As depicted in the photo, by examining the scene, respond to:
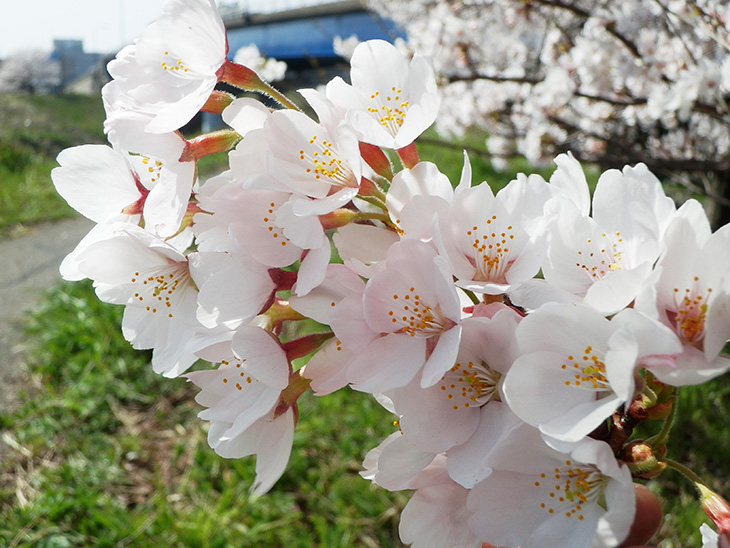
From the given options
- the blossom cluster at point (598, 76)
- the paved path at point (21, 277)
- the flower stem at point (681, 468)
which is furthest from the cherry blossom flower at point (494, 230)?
the paved path at point (21, 277)

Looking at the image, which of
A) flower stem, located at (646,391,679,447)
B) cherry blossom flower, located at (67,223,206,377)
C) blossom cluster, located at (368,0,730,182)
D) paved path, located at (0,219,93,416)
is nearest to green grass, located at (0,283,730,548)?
paved path, located at (0,219,93,416)

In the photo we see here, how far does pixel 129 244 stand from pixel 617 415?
53cm

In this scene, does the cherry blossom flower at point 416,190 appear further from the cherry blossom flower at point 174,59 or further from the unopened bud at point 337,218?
the cherry blossom flower at point 174,59

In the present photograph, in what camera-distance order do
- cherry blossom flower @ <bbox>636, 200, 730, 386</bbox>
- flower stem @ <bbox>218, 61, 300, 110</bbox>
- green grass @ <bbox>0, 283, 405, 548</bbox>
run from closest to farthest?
1. cherry blossom flower @ <bbox>636, 200, 730, 386</bbox>
2. flower stem @ <bbox>218, 61, 300, 110</bbox>
3. green grass @ <bbox>0, 283, 405, 548</bbox>

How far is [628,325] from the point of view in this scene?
44cm

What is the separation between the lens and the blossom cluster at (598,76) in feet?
7.60

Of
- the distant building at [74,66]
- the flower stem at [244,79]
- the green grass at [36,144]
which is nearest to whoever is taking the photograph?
the flower stem at [244,79]

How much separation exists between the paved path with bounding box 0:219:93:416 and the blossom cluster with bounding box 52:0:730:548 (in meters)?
2.57

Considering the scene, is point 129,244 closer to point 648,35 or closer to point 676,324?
point 676,324

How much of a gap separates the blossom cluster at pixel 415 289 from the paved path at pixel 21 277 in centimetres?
257

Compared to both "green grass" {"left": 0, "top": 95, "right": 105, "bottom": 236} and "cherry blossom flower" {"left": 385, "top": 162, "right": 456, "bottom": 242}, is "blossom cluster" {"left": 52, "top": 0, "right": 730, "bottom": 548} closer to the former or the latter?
"cherry blossom flower" {"left": 385, "top": 162, "right": 456, "bottom": 242}

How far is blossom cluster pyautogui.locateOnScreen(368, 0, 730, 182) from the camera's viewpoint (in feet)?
7.60

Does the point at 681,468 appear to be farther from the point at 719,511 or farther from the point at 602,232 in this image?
the point at 602,232

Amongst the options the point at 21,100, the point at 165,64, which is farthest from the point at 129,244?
the point at 21,100
